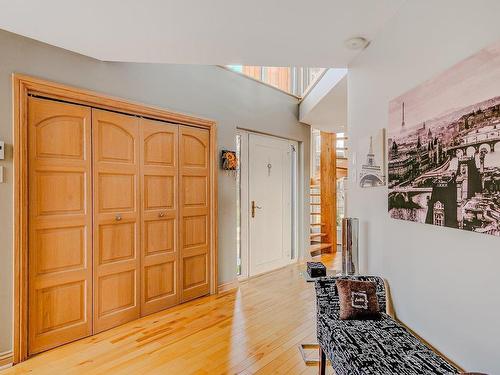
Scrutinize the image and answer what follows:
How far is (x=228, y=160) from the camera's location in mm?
3598

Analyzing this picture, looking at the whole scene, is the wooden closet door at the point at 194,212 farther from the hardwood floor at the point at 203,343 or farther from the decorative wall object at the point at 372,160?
the decorative wall object at the point at 372,160

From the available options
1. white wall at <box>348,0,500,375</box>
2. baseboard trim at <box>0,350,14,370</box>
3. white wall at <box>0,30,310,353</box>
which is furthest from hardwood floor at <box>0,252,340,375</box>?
white wall at <box>348,0,500,375</box>

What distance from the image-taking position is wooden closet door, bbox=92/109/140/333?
263 centimetres

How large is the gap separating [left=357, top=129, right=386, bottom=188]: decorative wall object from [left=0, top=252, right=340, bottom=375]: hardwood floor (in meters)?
1.38

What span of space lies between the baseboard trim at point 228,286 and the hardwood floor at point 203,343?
0.68 feet

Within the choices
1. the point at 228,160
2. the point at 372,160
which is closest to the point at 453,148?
the point at 372,160

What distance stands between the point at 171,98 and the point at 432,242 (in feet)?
8.67

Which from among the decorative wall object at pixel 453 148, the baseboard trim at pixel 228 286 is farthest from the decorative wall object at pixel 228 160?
the decorative wall object at pixel 453 148

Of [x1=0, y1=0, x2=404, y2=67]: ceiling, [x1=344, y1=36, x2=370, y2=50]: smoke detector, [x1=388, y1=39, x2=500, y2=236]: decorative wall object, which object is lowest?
[x1=388, y1=39, x2=500, y2=236]: decorative wall object

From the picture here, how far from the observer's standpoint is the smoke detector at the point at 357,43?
7.10 feet

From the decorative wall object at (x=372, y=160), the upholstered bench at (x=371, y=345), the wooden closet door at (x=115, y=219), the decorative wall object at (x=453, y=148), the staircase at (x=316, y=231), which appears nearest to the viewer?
the decorative wall object at (x=453, y=148)

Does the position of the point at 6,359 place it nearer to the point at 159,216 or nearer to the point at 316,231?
the point at 159,216

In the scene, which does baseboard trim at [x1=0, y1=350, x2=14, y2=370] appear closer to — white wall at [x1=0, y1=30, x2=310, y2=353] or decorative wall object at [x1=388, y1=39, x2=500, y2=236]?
white wall at [x1=0, y1=30, x2=310, y2=353]

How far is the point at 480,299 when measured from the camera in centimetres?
125
